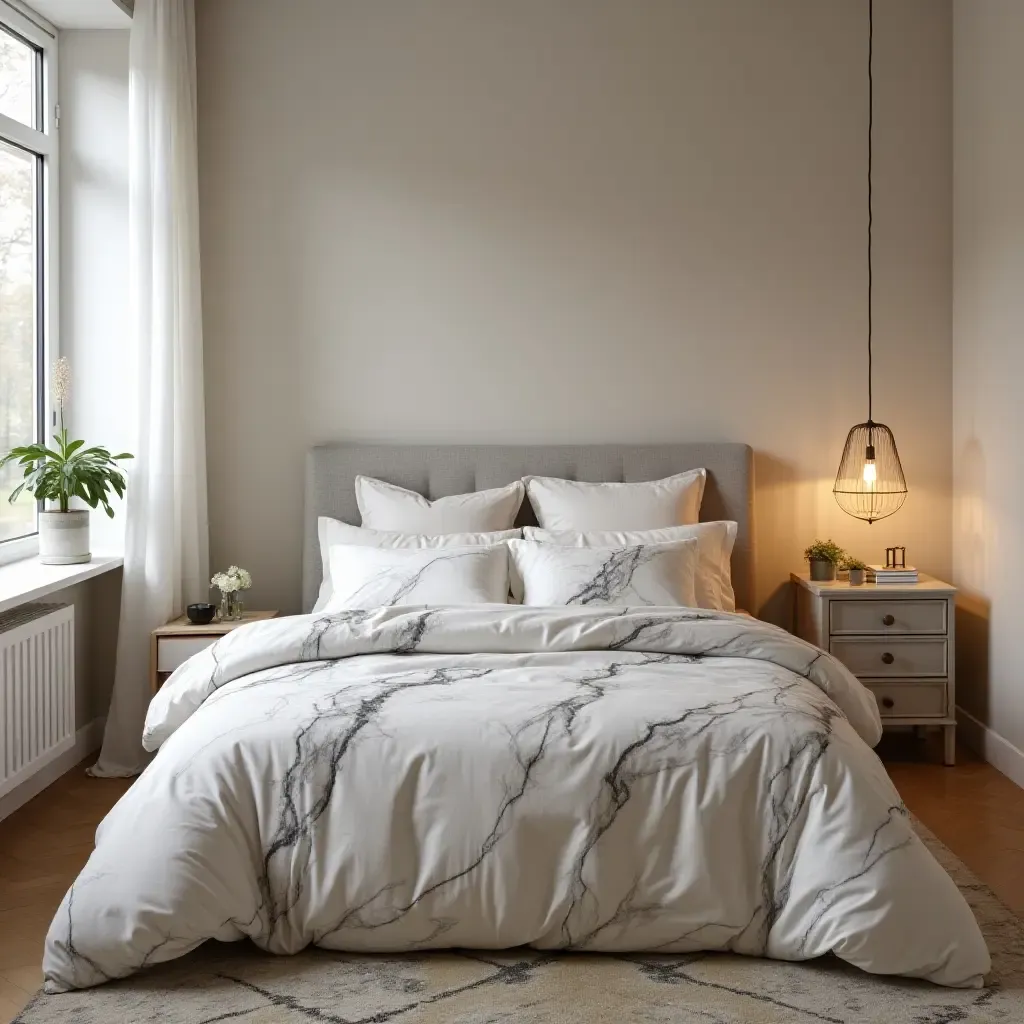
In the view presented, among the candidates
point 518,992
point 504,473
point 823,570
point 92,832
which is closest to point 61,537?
point 92,832

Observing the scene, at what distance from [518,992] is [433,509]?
2197mm

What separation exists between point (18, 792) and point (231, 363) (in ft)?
6.04

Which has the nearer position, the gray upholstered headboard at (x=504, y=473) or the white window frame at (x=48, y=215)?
the white window frame at (x=48, y=215)

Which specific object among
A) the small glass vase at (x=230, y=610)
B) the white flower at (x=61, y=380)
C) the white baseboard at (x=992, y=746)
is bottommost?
the white baseboard at (x=992, y=746)

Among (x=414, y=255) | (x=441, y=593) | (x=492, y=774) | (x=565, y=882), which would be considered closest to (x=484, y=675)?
(x=492, y=774)

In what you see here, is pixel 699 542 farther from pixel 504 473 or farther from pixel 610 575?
pixel 504 473

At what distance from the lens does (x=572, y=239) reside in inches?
184

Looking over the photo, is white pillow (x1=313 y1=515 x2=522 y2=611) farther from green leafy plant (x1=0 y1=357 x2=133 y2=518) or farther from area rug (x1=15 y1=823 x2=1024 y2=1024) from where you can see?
area rug (x1=15 y1=823 x2=1024 y2=1024)

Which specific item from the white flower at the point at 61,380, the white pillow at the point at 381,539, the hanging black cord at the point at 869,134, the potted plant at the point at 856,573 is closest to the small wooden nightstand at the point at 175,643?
the white pillow at the point at 381,539

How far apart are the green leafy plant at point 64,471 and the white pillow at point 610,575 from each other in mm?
1538

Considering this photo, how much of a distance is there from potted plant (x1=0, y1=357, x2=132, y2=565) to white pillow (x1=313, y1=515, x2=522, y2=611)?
793 mm

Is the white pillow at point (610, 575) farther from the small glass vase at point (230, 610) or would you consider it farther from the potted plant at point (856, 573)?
the small glass vase at point (230, 610)

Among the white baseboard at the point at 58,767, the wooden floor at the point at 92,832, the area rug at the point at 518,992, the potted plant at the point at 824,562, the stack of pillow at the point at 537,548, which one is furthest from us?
the potted plant at the point at 824,562

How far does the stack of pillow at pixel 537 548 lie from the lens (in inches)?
153
